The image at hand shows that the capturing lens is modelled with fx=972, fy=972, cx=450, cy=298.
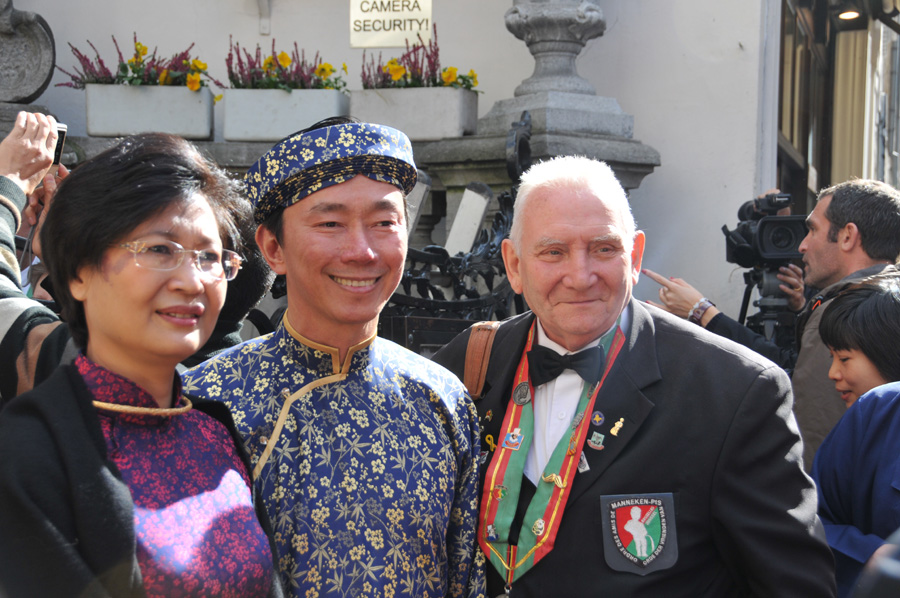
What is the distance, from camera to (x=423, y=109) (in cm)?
614

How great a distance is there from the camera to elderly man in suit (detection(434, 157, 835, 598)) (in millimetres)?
2148

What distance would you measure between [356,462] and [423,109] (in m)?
4.38

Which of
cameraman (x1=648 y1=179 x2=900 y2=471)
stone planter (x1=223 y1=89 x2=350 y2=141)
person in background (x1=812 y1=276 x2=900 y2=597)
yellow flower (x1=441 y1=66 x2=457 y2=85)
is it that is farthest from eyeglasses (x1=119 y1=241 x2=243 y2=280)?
stone planter (x1=223 y1=89 x2=350 y2=141)

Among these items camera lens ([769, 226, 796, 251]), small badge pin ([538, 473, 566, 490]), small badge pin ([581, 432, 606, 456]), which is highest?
camera lens ([769, 226, 796, 251])

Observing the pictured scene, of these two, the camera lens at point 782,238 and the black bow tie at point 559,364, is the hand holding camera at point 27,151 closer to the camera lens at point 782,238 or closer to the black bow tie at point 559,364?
the black bow tie at point 559,364

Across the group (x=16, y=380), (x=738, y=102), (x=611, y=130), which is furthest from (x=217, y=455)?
(x=738, y=102)

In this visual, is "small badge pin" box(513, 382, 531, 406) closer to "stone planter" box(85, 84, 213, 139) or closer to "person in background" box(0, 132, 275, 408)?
"person in background" box(0, 132, 275, 408)

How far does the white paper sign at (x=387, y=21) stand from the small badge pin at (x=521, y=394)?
339cm

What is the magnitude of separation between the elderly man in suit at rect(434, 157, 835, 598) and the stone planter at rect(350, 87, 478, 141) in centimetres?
366

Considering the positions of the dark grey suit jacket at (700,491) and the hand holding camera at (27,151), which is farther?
the hand holding camera at (27,151)

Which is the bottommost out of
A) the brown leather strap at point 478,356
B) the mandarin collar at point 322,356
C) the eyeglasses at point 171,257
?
the brown leather strap at point 478,356

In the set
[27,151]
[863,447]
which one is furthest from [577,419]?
[27,151]

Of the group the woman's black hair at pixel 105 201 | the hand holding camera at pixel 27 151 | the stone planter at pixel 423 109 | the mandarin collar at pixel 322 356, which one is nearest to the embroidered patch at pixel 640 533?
the mandarin collar at pixel 322 356

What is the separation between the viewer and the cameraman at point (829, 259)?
3484mm
